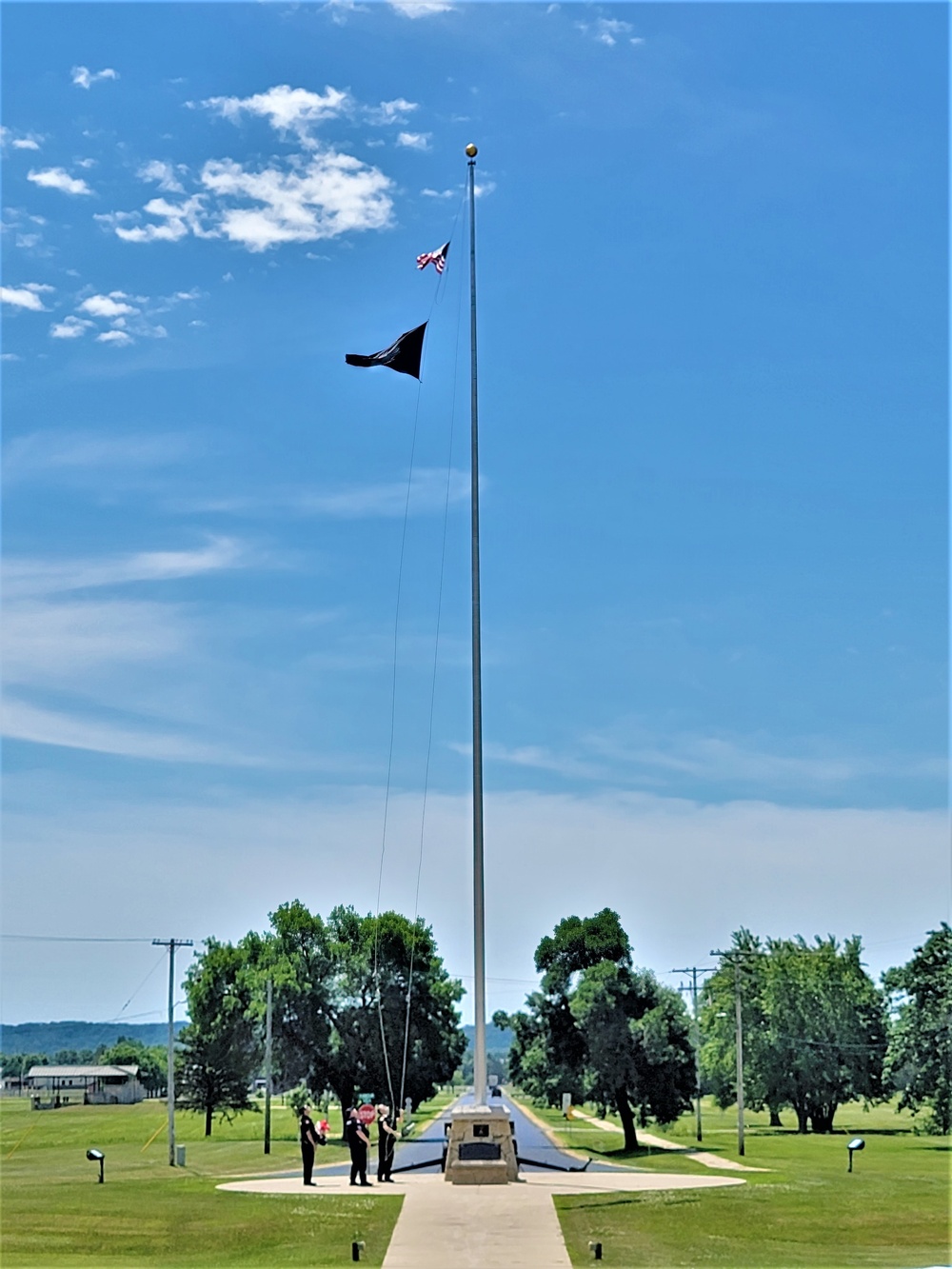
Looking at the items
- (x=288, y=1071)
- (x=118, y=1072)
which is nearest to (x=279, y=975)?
(x=288, y=1071)

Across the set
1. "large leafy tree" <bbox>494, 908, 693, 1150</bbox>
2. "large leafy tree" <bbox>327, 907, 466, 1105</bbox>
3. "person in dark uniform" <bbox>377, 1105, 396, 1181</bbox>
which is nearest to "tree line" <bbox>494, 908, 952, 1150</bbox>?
"large leafy tree" <bbox>494, 908, 693, 1150</bbox>

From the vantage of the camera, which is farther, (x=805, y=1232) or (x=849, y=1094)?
(x=849, y=1094)

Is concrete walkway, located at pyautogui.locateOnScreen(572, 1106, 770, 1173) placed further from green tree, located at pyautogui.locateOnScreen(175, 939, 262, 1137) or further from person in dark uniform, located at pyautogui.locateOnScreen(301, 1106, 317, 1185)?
green tree, located at pyautogui.locateOnScreen(175, 939, 262, 1137)

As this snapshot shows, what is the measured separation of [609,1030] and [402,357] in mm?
32967

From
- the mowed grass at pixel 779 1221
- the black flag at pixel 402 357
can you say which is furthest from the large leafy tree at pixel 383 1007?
the black flag at pixel 402 357

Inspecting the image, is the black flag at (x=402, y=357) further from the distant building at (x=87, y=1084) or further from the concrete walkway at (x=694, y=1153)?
the distant building at (x=87, y=1084)

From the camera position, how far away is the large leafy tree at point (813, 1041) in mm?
84250

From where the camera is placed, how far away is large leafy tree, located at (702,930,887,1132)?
84250mm

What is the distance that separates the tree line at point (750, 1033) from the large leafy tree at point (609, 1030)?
2.1 inches

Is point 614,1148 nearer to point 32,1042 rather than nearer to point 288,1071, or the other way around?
point 288,1071

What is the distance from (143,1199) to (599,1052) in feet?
95.6

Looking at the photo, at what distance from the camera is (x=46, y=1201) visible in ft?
107

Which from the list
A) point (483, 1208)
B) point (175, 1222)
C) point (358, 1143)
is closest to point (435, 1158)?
point (358, 1143)

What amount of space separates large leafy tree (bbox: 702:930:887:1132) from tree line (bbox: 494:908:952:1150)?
8 cm
